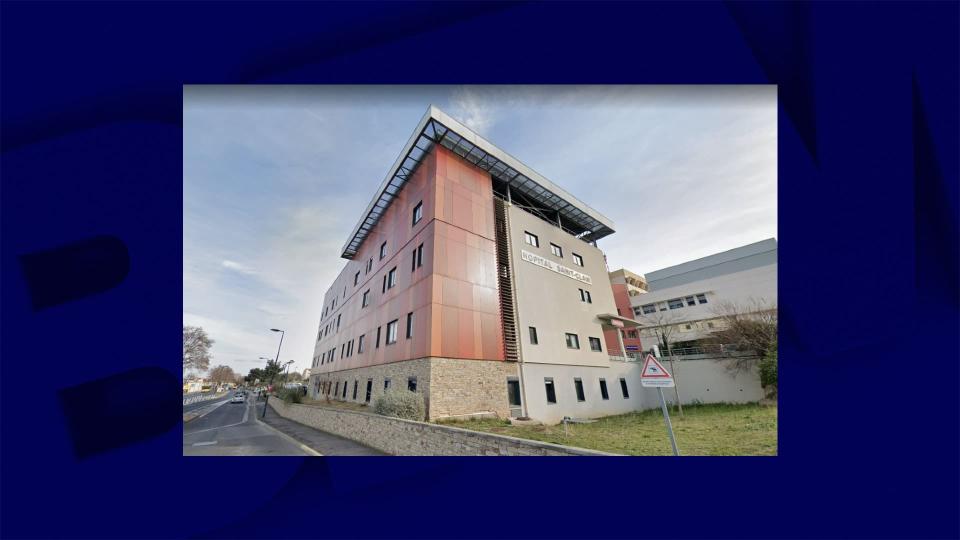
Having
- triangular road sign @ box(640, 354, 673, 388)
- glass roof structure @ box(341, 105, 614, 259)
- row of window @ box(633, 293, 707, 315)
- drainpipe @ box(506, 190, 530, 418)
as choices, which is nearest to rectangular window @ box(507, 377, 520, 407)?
drainpipe @ box(506, 190, 530, 418)

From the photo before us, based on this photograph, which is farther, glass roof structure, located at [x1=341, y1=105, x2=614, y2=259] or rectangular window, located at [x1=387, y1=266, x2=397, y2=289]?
rectangular window, located at [x1=387, y1=266, x2=397, y2=289]

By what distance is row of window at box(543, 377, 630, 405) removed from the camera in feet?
34.2

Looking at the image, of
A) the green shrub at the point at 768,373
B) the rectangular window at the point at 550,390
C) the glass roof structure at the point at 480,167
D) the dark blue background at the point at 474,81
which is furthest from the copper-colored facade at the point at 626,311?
the dark blue background at the point at 474,81

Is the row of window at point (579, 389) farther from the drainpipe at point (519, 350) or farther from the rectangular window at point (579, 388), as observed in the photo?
the drainpipe at point (519, 350)

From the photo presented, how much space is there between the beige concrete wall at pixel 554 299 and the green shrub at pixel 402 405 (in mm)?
3980

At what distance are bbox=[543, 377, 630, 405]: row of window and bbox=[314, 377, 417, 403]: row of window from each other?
467cm

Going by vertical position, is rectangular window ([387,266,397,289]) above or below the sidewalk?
above

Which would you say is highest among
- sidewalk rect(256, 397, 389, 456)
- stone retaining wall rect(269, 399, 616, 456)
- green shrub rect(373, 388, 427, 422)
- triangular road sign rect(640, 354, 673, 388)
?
triangular road sign rect(640, 354, 673, 388)

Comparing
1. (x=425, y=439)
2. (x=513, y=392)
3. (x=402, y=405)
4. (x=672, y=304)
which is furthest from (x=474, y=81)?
(x=672, y=304)

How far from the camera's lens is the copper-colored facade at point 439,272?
8703 millimetres

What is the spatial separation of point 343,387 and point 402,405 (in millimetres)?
7381

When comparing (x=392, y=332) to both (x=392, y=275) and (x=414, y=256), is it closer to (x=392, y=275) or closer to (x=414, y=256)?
(x=392, y=275)

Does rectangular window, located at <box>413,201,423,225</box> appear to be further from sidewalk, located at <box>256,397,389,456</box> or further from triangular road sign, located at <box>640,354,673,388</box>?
triangular road sign, located at <box>640,354,673,388</box>
